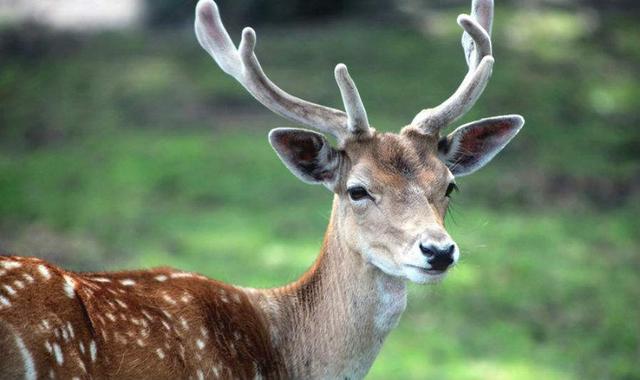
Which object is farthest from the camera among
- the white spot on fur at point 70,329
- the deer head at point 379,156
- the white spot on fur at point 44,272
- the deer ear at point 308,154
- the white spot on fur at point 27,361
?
the deer ear at point 308,154

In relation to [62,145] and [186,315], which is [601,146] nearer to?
[62,145]

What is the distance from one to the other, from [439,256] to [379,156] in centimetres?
73

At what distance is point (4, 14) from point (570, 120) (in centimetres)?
877

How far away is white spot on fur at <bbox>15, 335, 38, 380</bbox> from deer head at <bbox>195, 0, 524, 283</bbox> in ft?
5.99

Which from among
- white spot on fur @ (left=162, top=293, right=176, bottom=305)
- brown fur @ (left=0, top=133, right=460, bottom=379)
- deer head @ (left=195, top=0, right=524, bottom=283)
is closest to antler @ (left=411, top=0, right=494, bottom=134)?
deer head @ (left=195, top=0, right=524, bottom=283)

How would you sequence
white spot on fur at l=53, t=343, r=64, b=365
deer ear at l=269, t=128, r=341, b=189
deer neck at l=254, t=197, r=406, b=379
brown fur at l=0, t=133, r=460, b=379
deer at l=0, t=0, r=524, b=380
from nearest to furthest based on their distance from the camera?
1. white spot on fur at l=53, t=343, r=64, b=365
2. brown fur at l=0, t=133, r=460, b=379
3. deer at l=0, t=0, r=524, b=380
4. deer neck at l=254, t=197, r=406, b=379
5. deer ear at l=269, t=128, r=341, b=189

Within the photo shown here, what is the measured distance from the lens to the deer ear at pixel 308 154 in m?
5.93

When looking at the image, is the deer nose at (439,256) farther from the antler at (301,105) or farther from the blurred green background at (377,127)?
the blurred green background at (377,127)

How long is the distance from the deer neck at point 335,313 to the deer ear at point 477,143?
70cm

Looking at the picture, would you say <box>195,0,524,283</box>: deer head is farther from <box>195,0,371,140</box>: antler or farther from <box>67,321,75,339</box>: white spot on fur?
<box>67,321,75,339</box>: white spot on fur

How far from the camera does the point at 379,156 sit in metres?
5.81

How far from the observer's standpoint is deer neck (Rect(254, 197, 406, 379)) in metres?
5.70

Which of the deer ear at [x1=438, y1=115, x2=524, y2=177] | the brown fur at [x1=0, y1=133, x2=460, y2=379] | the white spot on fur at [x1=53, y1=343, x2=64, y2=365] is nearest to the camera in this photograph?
the white spot on fur at [x1=53, y1=343, x2=64, y2=365]

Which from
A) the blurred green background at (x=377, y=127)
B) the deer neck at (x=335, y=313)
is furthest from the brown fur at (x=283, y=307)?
the blurred green background at (x=377, y=127)
